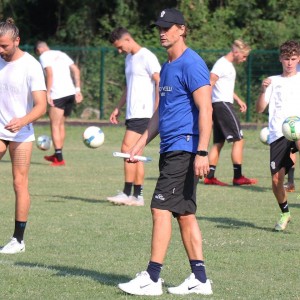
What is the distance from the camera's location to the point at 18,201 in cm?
905

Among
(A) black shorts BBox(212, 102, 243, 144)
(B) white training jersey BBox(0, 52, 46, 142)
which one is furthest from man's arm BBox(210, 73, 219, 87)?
(B) white training jersey BBox(0, 52, 46, 142)

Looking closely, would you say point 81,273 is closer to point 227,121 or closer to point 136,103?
point 136,103

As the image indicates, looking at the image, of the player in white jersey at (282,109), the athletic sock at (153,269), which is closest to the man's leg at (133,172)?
the player in white jersey at (282,109)

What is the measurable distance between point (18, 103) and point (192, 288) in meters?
2.68

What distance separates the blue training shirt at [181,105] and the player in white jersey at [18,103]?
1779 mm

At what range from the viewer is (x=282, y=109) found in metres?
10.7

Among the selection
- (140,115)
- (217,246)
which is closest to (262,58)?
(140,115)

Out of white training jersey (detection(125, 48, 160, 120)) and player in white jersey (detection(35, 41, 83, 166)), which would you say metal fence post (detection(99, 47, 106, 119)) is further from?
white training jersey (detection(125, 48, 160, 120))

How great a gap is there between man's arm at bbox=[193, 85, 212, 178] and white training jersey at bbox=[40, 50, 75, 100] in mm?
11458

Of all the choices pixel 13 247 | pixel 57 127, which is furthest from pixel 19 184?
pixel 57 127

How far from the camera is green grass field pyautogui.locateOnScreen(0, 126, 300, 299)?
24.9 feet

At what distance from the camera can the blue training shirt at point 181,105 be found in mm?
7191

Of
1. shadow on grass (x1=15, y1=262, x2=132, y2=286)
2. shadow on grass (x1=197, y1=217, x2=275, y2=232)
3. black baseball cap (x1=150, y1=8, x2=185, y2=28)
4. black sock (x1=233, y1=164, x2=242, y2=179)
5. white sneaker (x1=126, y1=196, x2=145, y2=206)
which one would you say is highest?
black baseball cap (x1=150, y1=8, x2=185, y2=28)

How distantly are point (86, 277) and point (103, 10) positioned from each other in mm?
27158
